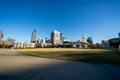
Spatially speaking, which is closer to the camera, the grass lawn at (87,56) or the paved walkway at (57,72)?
the paved walkway at (57,72)

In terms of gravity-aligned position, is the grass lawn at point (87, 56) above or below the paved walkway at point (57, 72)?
above

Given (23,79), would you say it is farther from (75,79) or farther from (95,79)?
(95,79)

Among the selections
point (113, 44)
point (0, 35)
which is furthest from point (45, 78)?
point (0, 35)

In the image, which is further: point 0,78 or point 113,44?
point 113,44

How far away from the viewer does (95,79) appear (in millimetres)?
6723

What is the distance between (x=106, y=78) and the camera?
22.9 ft

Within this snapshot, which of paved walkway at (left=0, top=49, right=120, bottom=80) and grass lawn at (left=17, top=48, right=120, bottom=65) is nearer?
paved walkway at (left=0, top=49, right=120, bottom=80)

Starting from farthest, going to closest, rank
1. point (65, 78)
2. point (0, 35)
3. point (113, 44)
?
point (0, 35) < point (113, 44) < point (65, 78)

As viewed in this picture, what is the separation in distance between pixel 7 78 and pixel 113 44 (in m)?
139

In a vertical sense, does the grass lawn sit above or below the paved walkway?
above

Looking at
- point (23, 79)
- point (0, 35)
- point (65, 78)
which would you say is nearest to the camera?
point (23, 79)

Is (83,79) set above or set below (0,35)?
below

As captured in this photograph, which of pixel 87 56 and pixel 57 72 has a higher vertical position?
pixel 87 56

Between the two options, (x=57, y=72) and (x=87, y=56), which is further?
(x=87, y=56)
